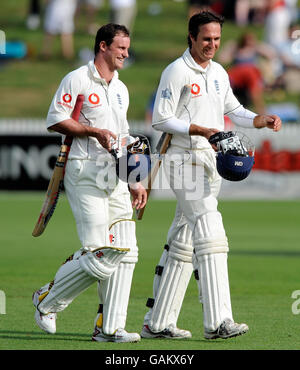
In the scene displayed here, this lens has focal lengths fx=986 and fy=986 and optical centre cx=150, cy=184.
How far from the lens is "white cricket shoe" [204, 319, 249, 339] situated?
6.57 metres

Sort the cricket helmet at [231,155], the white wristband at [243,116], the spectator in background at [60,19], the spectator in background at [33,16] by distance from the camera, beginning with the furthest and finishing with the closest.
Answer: the spectator in background at [33,16], the spectator in background at [60,19], the white wristband at [243,116], the cricket helmet at [231,155]

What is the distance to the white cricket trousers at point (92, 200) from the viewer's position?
6.67 meters

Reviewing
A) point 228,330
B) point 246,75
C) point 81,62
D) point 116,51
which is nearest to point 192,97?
point 116,51

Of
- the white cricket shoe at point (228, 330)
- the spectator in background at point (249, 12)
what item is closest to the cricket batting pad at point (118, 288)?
the white cricket shoe at point (228, 330)

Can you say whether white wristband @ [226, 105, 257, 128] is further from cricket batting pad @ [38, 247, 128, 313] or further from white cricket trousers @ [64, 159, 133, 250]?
cricket batting pad @ [38, 247, 128, 313]

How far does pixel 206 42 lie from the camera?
6828 millimetres

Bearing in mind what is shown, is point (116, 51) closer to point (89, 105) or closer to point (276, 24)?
point (89, 105)

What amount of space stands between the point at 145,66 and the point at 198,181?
1971cm

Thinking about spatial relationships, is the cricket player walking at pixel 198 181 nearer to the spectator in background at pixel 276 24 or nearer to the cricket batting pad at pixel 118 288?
the cricket batting pad at pixel 118 288

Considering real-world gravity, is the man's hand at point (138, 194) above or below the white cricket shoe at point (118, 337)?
above

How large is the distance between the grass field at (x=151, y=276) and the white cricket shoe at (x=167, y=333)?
0.12 meters
